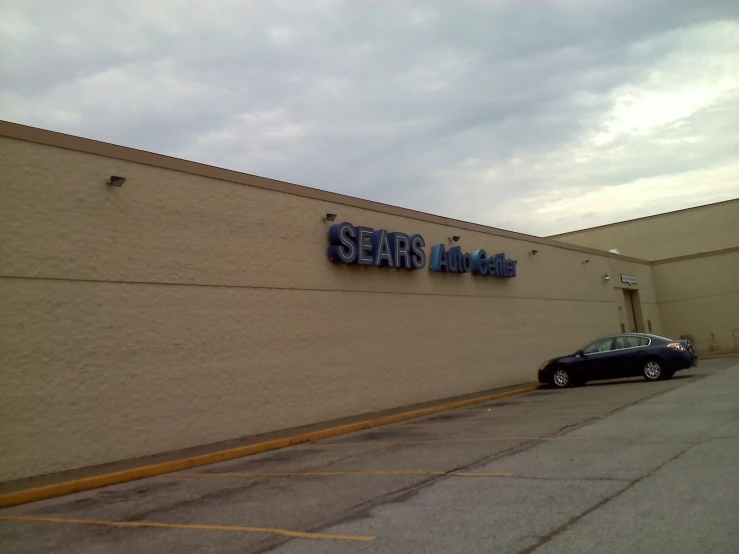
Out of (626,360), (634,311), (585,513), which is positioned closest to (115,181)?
(585,513)

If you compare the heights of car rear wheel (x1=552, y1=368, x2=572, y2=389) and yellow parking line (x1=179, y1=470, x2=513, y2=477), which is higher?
car rear wheel (x1=552, y1=368, x2=572, y2=389)

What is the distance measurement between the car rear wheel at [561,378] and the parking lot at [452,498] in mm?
8198

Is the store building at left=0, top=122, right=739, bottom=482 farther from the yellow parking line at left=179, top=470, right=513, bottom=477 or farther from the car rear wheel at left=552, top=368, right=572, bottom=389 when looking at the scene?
the yellow parking line at left=179, top=470, right=513, bottom=477

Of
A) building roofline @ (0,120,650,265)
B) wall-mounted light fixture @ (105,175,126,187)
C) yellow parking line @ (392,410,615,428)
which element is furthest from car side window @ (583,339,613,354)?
wall-mounted light fixture @ (105,175,126,187)

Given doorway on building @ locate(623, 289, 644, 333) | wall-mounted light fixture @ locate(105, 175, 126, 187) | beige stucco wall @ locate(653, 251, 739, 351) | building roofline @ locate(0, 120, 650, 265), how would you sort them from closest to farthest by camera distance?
building roofline @ locate(0, 120, 650, 265) < wall-mounted light fixture @ locate(105, 175, 126, 187) < doorway on building @ locate(623, 289, 644, 333) < beige stucco wall @ locate(653, 251, 739, 351)

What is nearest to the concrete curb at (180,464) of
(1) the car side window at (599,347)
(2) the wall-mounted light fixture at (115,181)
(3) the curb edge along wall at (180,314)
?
(3) the curb edge along wall at (180,314)

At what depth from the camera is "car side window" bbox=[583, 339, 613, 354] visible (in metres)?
21.0

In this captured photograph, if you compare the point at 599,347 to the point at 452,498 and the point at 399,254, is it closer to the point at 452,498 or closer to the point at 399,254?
the point at 399,254

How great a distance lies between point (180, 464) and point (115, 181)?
532 cm

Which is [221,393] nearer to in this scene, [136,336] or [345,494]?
[136,336]

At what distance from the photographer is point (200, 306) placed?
14.2 meters

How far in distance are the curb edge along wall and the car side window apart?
413cm

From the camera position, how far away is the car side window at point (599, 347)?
21.0 m

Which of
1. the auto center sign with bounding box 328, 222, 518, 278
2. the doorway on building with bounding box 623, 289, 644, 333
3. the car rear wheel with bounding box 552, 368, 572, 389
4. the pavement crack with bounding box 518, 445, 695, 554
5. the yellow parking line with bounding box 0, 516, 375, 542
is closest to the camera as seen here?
the pavement crack with bounding box 518, 445, 695, 554
